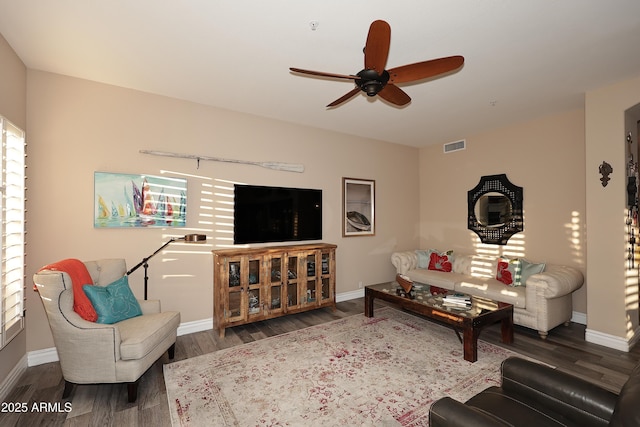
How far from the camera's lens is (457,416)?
1243mm

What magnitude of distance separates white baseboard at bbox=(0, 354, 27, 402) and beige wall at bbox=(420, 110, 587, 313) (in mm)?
5942

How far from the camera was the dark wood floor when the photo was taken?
2.06 m

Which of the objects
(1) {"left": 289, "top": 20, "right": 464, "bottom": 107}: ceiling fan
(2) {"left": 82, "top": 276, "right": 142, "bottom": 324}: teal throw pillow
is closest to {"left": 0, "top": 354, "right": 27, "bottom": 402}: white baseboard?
(2) {"left": 82, "top": 276, "right": 142, "bottom": 324}: teal throw pillow

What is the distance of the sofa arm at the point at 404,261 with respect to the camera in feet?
16.5

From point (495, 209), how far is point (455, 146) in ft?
4.51

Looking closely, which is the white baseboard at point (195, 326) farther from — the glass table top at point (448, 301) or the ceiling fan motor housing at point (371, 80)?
the ceiling fan motor housing at point (371, 80)

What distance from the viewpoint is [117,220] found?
3.12m

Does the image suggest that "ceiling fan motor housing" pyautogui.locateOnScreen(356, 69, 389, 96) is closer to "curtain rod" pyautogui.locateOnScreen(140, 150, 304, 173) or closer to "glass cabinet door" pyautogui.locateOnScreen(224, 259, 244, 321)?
"curtain rod" pyautogui.locateOnScreen(140, 150, 304, 173)

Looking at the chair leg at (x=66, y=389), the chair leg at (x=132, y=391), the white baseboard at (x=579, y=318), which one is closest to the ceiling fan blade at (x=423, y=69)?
the chair leg at (x=132, y=391)

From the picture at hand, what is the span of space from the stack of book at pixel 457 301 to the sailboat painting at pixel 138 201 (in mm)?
3262

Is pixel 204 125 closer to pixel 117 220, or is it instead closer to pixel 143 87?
pixel 143 87

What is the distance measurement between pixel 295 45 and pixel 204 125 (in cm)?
182

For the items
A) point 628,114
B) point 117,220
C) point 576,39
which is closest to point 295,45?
point 576,39

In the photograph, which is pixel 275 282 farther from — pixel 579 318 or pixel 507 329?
pixel 579 318
